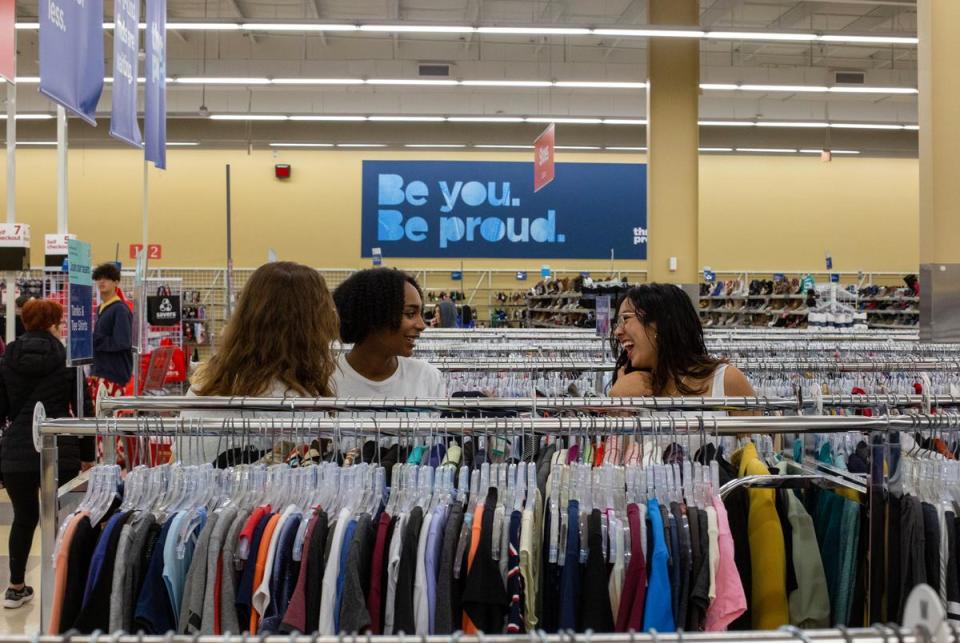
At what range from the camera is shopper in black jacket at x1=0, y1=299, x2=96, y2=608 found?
4840mm

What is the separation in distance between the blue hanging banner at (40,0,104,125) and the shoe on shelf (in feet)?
8.46

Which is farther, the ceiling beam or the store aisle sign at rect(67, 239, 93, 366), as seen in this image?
the ceiling beam

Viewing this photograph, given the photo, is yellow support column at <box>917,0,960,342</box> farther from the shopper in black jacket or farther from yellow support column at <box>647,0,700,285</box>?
yellow support column at <box>647,0,700,285</box>

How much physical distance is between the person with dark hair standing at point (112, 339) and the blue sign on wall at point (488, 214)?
11516 mm

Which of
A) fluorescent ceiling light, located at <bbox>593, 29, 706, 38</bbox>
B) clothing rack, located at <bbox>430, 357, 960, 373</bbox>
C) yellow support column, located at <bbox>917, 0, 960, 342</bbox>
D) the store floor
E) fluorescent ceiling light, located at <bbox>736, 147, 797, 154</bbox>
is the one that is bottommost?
the store floor

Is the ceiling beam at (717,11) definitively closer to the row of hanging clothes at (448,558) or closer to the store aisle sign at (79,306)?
the store aisle sign at (79,306)

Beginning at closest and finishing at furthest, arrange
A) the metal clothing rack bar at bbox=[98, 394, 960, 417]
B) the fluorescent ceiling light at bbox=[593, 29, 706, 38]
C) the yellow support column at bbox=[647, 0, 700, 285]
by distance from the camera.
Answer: the metal clothing rack bar at bbox=[98, 394, 960, 417], the fluorescent ceiling light at bbox=[593, 29, 706, 38], the yellow support column at bbox=[647, 0, 700, 285]

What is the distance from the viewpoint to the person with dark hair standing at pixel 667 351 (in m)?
3.26

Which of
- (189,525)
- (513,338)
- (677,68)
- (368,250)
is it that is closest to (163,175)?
(368,250)

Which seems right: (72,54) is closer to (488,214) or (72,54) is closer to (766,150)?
(488,214)

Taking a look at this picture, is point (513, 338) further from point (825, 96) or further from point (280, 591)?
point (825, 96)

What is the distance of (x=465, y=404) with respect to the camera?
8.50 ft

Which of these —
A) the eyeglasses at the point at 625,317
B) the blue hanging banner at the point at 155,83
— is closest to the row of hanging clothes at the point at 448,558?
the eyeglasses at the point at 625,317

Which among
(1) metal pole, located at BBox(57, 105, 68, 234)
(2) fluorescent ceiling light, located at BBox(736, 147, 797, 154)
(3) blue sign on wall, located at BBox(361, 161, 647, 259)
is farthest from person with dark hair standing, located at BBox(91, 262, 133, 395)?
(2) fluorescent ceiling light, located at BBox(736, 147, 797, 154)
